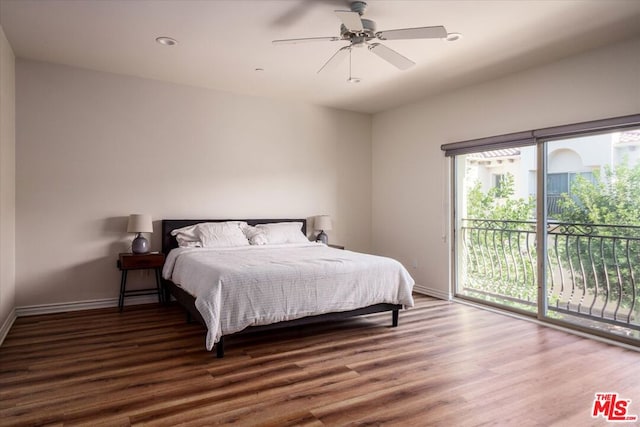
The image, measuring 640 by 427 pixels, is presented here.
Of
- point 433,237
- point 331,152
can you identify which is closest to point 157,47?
point 331,152

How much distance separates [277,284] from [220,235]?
5.57 ft

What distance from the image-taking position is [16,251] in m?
4.08

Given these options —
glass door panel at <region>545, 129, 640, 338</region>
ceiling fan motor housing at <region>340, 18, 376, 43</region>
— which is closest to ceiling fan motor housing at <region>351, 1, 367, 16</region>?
ceiling fan motor housing at <region>340, 18, 376, 43</region>

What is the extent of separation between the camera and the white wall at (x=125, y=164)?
418 centimetres

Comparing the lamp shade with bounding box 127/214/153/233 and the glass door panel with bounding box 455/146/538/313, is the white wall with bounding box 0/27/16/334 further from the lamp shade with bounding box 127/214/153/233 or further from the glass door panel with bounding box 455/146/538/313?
the glass door panel with bounding box 455/146/538/313

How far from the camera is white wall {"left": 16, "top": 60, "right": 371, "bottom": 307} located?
4180 mm

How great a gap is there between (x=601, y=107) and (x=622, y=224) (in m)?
1.07

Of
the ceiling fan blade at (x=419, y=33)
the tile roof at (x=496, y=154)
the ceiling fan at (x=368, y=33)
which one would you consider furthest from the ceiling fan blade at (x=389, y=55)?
the tile roof at (x=496, y=154)

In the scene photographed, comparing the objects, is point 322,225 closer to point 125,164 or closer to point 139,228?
point 139,228

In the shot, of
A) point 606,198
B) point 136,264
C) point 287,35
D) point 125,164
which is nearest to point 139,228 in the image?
point 136,264

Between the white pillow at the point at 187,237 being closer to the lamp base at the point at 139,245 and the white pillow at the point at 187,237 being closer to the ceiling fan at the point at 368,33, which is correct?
the lamp base at the point at 139,245

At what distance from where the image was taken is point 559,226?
4.05m

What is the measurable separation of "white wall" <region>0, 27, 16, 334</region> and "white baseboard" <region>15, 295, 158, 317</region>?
0.20m

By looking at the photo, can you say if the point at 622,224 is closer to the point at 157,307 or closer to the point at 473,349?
the point at 473,349
